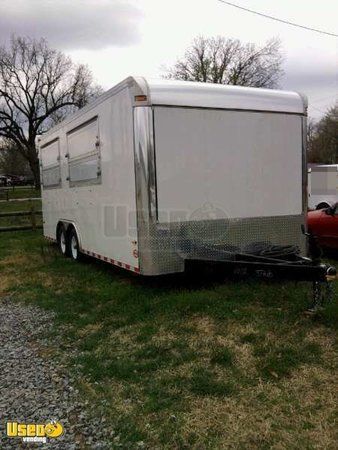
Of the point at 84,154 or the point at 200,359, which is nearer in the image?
the point at 200,359

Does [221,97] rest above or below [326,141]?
below

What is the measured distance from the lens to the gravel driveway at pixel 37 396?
10.4ft

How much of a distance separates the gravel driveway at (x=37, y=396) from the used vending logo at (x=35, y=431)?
1.3 inches

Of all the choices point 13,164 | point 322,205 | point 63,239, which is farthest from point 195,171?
point 13,164

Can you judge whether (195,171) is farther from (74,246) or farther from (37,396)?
(74,246)

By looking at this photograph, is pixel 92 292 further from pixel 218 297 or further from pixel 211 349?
pixel 211 349

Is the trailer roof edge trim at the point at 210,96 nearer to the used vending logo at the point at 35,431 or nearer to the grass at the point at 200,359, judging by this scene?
the grass at the point at 200,359

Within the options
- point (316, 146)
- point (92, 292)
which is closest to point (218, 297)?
point (92, 292)

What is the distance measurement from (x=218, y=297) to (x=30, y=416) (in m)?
2.96

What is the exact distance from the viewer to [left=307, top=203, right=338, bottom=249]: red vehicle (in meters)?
8.70

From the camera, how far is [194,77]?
36656mm

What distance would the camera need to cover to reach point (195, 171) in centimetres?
607

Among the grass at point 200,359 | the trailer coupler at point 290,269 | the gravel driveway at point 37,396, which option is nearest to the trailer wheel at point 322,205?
the grass at point 200,359

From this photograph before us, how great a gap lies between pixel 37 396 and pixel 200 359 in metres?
1.43
